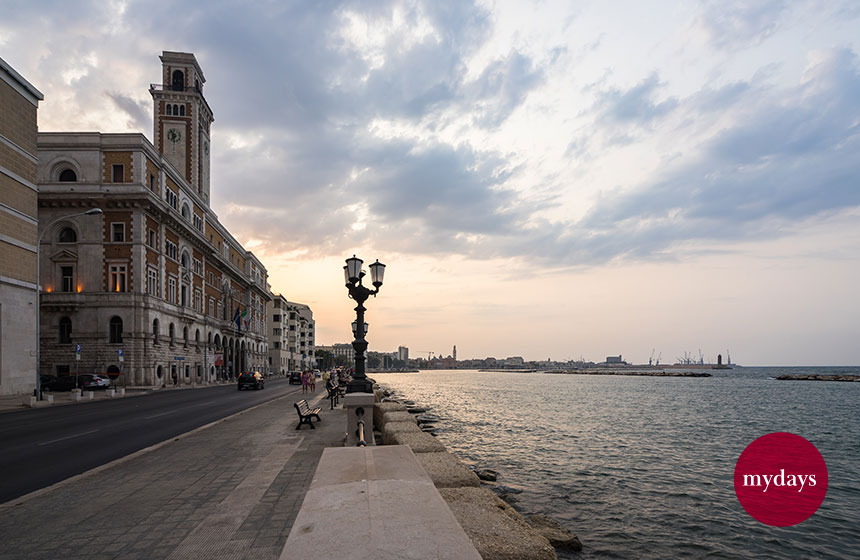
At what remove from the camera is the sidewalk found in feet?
19.4

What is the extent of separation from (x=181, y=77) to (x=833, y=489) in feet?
310

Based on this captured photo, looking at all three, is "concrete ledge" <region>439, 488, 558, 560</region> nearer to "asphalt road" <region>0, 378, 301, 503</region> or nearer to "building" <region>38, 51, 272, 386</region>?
"asphalt road" <region>0, 378, 301, 503</region>

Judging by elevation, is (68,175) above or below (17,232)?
above

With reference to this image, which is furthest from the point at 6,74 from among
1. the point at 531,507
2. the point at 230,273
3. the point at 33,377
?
the point at 230,273

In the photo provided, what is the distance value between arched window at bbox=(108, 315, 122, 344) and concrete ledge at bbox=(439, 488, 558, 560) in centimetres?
4888

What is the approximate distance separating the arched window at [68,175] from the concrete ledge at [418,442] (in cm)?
5061

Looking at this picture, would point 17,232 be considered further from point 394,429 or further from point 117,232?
point 394,429

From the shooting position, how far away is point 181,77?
8325cm

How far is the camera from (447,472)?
7340 mm

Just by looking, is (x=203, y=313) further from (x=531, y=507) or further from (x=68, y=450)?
(x=531, y=507)

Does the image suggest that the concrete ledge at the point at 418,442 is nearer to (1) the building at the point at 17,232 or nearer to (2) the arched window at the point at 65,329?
(1) the building at the point at 17,232

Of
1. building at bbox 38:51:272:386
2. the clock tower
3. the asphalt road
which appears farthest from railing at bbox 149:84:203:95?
the asphalt road

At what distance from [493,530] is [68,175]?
56135 mm

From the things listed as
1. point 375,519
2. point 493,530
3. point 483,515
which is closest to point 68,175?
point 483,515
